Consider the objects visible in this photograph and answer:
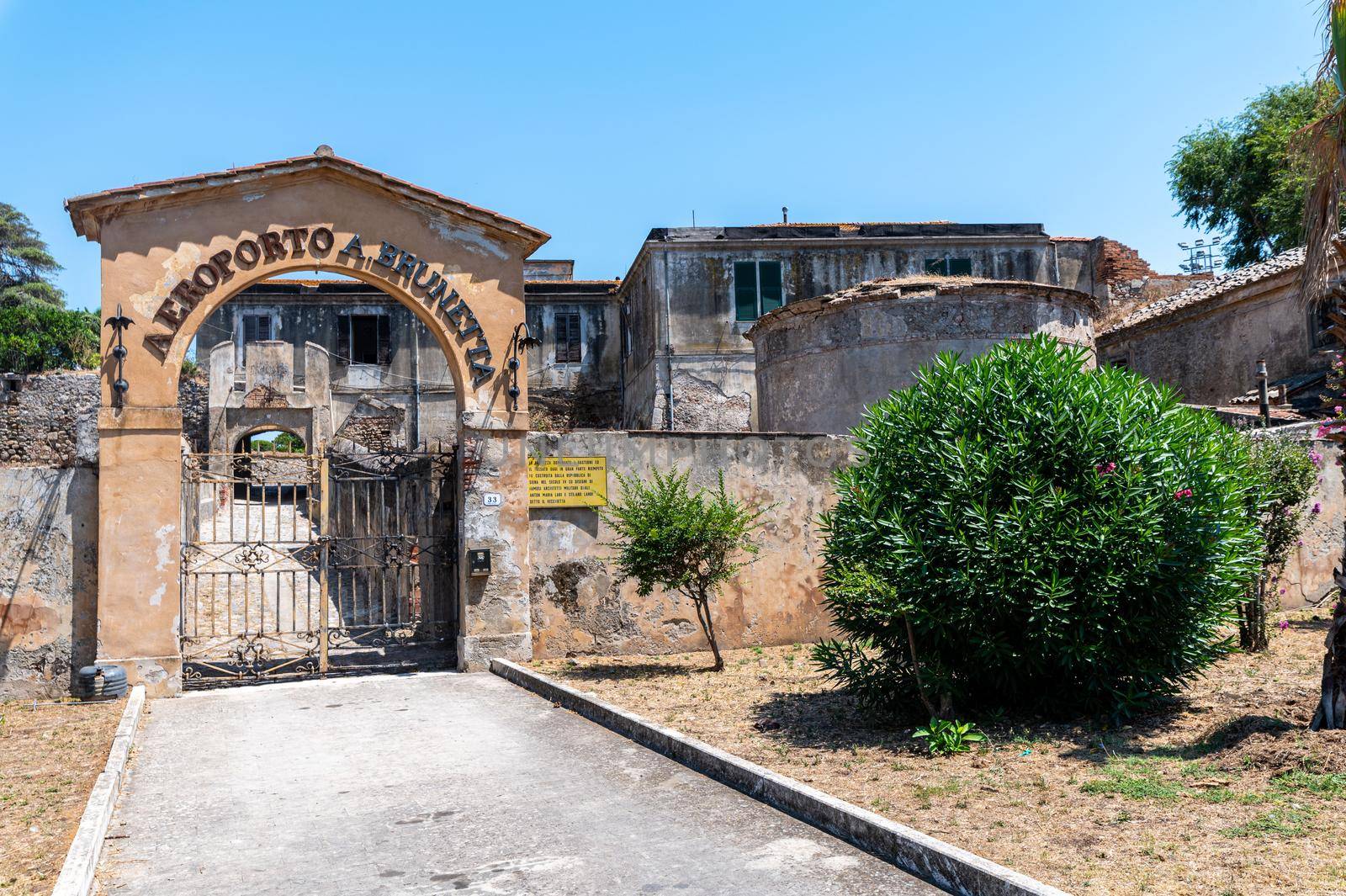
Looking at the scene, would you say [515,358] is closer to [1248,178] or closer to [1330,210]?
[1330,210]

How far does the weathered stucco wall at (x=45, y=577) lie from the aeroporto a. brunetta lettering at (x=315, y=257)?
1866 millimetres

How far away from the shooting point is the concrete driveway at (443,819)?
5.39 metres

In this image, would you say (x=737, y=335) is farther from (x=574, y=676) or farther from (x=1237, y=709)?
(x=1237, y=709)

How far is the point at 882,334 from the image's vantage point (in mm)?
20219

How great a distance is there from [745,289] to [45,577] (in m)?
21.9

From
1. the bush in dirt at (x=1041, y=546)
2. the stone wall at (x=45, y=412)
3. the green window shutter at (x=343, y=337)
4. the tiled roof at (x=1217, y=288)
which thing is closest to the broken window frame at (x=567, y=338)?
the green window shutter at (x=343, y=337)

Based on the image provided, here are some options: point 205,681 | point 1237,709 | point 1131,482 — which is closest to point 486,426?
point 205,681

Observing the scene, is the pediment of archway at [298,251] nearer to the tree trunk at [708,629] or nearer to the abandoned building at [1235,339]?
the tree trunk at [708,629]

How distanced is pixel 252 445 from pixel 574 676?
1460 inches

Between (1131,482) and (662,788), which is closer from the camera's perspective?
(662,788)

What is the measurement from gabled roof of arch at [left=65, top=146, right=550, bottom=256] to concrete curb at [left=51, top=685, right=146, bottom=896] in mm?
5812

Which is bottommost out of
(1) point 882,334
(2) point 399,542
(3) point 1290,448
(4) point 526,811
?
(4) point 526,811

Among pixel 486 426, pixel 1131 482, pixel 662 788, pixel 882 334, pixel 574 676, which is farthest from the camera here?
pixel 882 334

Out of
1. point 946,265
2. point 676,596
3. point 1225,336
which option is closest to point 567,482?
point 676,596
